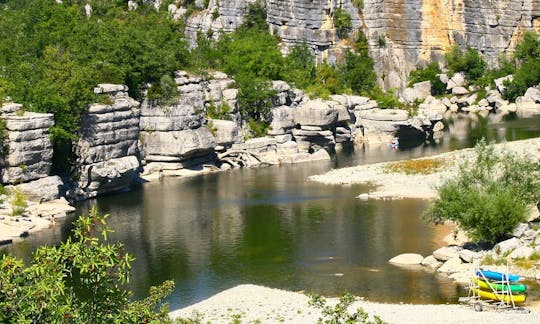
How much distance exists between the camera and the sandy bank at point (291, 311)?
3466 centimetres

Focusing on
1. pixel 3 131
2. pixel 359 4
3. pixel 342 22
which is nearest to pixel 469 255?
pixel 3 131

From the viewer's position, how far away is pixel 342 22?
132m

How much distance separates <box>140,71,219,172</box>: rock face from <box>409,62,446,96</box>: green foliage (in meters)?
57.6

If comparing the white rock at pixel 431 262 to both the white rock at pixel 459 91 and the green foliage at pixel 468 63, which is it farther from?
the green foliage at pixel 468 63

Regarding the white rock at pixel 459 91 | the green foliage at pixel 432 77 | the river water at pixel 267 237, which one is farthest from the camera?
the white rock at pixel 459 91

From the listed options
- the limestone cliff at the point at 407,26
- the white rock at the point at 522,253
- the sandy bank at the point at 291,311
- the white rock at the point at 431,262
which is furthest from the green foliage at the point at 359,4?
the sandy bank at the point at 291,311

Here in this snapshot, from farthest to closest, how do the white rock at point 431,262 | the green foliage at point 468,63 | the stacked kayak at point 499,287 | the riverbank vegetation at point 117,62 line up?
the green foliage at point 468,63 < the riverbank vegetation at point 117,62 < the white rock at point 431,262 < the stacked kayak at point 499,287

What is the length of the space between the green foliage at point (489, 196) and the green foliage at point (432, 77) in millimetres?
83346

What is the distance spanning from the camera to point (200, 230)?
2180 inches

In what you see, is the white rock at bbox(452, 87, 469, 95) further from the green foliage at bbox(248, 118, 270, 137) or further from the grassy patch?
the grassy patch

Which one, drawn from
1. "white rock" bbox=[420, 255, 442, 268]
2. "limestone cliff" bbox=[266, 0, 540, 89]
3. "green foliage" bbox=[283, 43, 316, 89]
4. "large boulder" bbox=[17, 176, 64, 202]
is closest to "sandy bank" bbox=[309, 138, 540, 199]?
"white rock" bbox=[420, 255, 442, 268]

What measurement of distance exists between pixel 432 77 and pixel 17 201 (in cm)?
8610

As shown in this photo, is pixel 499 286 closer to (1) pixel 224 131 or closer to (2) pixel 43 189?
(2) pixel 43 189

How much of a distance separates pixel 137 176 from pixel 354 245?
30.7 metres
